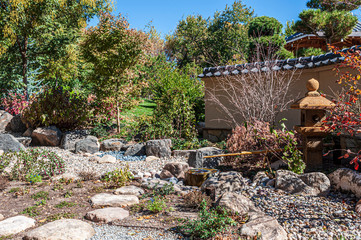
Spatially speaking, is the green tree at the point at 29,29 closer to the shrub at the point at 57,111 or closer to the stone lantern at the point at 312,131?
the shrub at the point at 57,111

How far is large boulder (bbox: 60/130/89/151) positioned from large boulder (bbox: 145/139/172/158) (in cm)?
276

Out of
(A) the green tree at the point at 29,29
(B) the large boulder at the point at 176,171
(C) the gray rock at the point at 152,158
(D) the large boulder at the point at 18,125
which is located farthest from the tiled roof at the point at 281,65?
(A) the green tree at the point at 29,29

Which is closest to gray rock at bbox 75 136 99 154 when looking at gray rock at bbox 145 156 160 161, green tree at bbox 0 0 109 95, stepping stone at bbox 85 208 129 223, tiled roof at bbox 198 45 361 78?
gray rock at bbox 145 156 160 161

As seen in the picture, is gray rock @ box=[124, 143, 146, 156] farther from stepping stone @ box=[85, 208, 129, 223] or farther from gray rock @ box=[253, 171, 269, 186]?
stepping stone @ box=[85, 208, 129, 223]

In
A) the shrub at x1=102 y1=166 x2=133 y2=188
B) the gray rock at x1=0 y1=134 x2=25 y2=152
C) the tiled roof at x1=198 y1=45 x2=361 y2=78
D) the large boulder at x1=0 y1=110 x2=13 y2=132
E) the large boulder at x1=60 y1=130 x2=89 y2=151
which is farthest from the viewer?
the large boulder at x1=0 y1=110 x2=13 y2=132

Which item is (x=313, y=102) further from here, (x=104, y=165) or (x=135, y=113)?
(x=135, y=113)

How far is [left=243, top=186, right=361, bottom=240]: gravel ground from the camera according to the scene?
3.25m

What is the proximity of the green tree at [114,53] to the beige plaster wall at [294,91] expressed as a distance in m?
2.79

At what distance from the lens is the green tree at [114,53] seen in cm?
1030

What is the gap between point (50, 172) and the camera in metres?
5.68

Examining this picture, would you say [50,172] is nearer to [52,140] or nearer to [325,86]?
[52,140]

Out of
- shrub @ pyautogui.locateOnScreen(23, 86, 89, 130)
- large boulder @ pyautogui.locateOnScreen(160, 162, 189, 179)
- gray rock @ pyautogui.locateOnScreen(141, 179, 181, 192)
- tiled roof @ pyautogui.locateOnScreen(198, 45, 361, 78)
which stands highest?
tiled roof @ pyautogui.locateOnScreen(198, 45, 361, 78)

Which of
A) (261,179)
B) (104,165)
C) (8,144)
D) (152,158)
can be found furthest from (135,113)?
(261,179)

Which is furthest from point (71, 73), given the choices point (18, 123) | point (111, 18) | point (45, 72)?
point (111, 18)
